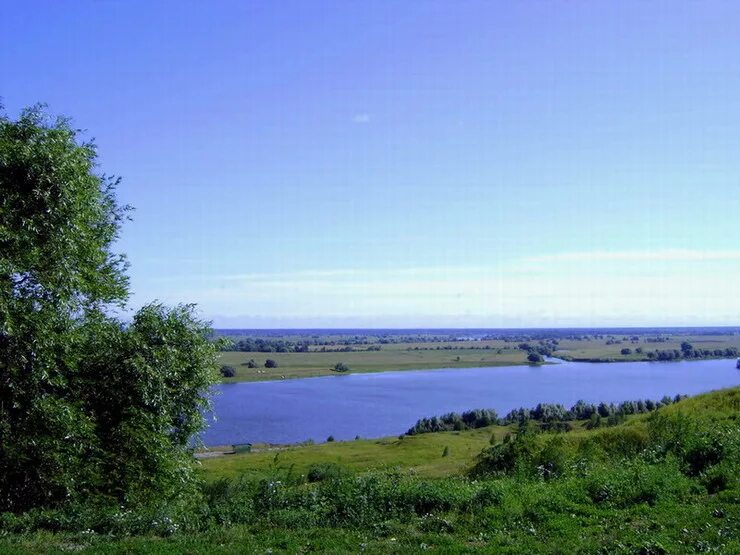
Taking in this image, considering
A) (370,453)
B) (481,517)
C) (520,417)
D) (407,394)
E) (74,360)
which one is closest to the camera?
(481,517)

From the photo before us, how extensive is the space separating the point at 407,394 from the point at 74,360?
342 feet

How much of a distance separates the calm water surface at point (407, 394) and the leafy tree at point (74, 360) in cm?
5392

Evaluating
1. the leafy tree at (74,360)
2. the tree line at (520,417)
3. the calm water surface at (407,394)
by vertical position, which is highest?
the leafy tree at (74,360)

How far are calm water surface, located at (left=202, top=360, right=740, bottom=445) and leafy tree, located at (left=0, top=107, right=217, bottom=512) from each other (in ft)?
177

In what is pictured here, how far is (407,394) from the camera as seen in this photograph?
4466 inches

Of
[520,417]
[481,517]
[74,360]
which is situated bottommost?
[520,417]

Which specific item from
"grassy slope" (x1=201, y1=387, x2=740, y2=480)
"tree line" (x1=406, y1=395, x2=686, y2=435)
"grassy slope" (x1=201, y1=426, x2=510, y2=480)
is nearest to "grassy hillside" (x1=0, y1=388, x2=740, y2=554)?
"grassy slope" (x1=201, y1=387, x2=740, y2=480)

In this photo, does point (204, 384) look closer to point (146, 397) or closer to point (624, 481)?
point (146, 397)

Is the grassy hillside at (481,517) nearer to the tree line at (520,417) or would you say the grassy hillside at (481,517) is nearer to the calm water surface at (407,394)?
the calm water surface at (407,394)

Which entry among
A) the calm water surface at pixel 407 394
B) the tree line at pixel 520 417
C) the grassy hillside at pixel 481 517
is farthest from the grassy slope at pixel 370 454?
the grassy hillside at pixel 481 517

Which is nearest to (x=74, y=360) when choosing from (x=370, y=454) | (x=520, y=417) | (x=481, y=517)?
(x=481, y=517)

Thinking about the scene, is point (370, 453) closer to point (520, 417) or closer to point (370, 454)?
point (370, 454)

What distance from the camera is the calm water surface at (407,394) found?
79.1 m

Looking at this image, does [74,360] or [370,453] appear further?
[370,453]
